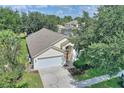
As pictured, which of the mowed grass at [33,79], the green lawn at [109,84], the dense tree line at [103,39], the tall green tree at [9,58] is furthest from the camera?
the green lawn at [109,84]

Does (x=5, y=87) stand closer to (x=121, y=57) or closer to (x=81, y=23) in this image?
(x=81, y=23)

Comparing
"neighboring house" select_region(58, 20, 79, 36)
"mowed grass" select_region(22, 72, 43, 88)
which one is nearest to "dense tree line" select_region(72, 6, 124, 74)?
"neighboring house" select_region(58, 20, 79, 36)

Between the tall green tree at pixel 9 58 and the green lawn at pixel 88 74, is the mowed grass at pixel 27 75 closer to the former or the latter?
the tall green tree at pixel 9 58

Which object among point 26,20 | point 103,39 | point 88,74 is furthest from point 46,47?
point 103,39

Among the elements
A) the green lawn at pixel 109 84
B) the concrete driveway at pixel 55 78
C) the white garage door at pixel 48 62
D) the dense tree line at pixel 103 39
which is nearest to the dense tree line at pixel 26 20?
the dense tree line at pixel 103 39

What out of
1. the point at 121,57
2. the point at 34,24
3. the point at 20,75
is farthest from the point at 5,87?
the point at 121,57

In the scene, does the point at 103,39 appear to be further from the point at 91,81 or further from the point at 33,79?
the point at 33,79
